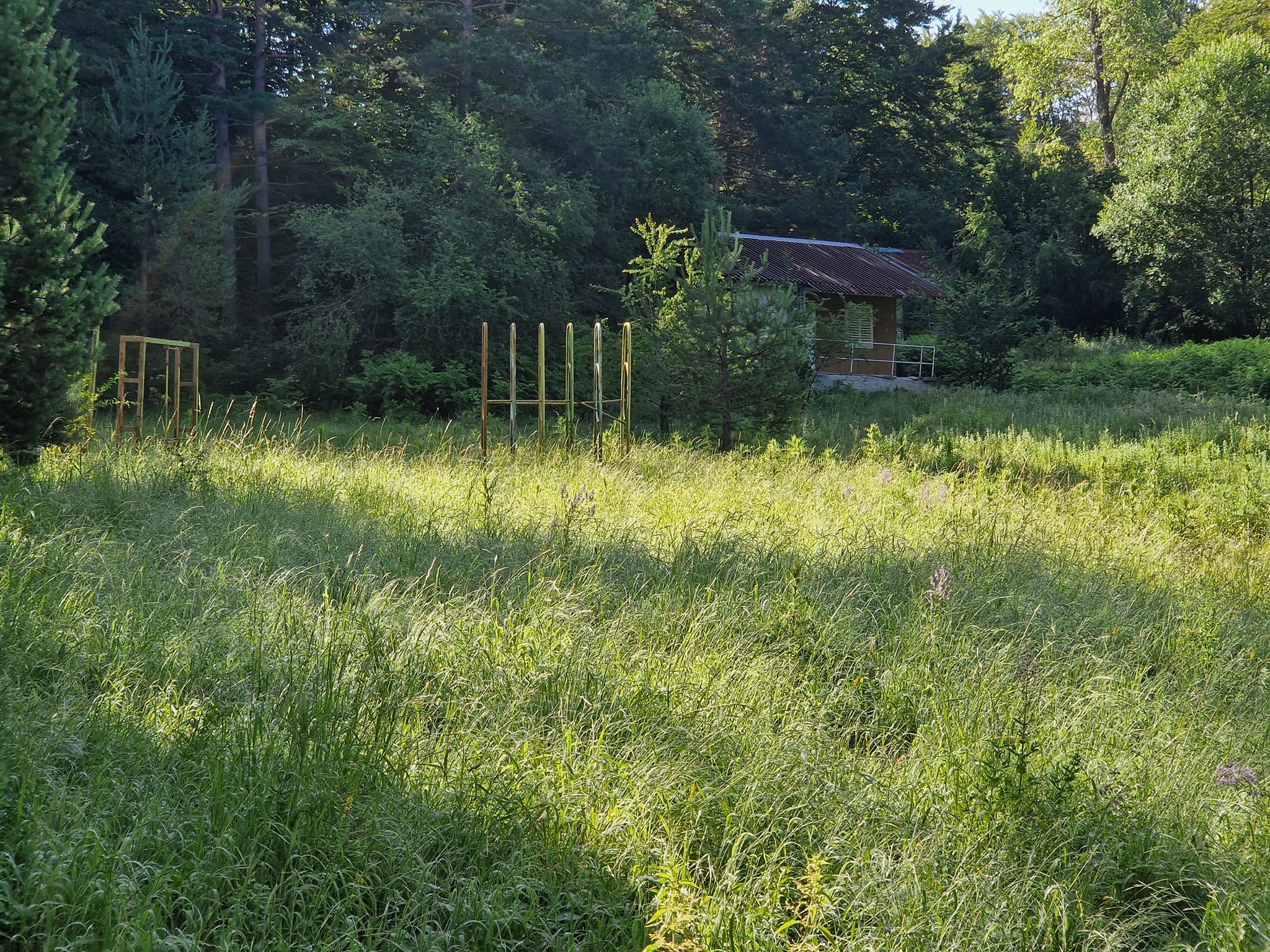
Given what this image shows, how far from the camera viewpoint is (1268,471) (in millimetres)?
9836

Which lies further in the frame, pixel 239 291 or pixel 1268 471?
pixel 239 291

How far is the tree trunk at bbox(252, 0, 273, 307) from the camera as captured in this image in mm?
24219

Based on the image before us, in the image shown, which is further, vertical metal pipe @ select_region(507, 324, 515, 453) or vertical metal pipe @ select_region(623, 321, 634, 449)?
vertical metal pipe @ select_region(623, 321, 634, 449)

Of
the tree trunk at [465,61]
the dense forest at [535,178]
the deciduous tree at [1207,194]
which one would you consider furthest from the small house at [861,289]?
the tree trunk at [465,61]

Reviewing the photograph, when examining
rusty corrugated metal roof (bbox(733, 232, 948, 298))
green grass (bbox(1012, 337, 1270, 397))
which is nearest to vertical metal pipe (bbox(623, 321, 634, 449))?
green grass (bbox(1012, 337, 1270, 397))

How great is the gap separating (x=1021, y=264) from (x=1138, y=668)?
31.2 meters

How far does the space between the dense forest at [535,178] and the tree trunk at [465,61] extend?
6 cm

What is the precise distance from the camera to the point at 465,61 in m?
25.2

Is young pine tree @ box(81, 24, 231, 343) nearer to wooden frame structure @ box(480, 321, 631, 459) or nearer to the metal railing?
wooden frame structure @ box(480, 321, 631, 459)

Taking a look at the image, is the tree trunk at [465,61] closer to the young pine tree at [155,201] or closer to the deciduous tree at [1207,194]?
the young pine tree at [155,201]

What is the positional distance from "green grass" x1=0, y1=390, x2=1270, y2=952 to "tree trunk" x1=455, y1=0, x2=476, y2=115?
21.1 metres

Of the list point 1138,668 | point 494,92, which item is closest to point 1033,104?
point 494,92

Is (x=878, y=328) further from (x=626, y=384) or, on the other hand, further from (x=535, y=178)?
(x=626, y=384)

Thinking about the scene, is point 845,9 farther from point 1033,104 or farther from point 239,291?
point 239,291
